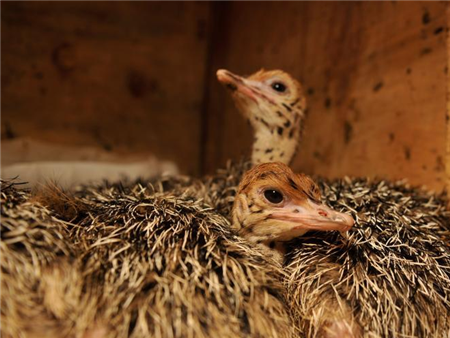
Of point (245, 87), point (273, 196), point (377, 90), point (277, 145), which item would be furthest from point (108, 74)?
point (273, 196)

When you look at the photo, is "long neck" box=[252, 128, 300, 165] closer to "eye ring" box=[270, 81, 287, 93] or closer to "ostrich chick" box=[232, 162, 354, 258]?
"eye ring" box=[270, 81, 287, 93]

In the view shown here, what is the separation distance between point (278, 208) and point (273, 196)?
30mm

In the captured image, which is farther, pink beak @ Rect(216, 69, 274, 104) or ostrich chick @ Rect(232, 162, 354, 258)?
pink beak @ Rect(216, 69, 274, 104)

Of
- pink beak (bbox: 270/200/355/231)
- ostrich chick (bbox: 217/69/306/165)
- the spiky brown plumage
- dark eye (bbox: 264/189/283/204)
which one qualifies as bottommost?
the spiky brown plumage

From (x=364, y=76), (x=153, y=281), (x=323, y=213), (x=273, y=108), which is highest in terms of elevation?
(x=364, y=76)

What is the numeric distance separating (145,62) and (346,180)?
144 centimetres

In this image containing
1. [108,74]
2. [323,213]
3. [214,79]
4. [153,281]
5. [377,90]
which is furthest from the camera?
[214,79]

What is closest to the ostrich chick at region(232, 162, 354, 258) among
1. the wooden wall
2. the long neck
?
the long neck

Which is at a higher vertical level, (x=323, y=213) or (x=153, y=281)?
(x=323, y=213)

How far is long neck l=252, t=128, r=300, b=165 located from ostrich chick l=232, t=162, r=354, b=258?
1.50ft

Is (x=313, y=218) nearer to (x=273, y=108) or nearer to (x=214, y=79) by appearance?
(x=273, y=108)

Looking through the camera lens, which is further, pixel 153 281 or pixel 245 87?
pixel 245 87

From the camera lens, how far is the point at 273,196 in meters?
1.07

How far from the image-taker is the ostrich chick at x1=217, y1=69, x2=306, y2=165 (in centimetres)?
156
